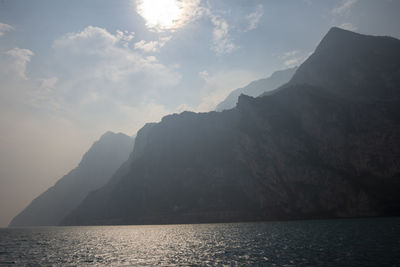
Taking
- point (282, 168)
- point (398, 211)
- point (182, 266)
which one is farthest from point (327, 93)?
point (182, 266)

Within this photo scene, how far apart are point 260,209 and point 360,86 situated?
10425 cm

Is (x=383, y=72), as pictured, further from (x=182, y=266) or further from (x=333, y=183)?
(x=182, y=266)

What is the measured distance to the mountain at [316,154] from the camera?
424 feet

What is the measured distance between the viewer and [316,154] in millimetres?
144250

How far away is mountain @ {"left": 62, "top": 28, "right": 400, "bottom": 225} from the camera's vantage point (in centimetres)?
12912

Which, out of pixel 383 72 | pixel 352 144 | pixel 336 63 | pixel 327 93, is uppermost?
pixel 336 63

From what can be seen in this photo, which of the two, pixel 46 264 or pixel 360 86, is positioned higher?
pixel 360 86

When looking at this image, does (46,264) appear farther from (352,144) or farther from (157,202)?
(157,202)

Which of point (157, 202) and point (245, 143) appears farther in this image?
point (157, 202)

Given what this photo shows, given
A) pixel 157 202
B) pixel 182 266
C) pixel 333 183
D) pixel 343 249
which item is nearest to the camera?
pixel 182 266

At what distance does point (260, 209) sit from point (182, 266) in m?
121

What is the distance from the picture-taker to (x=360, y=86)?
16725cm

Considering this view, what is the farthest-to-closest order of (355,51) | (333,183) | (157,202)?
(157,202)
(355,51)
(333,183)

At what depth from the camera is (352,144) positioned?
137 m
